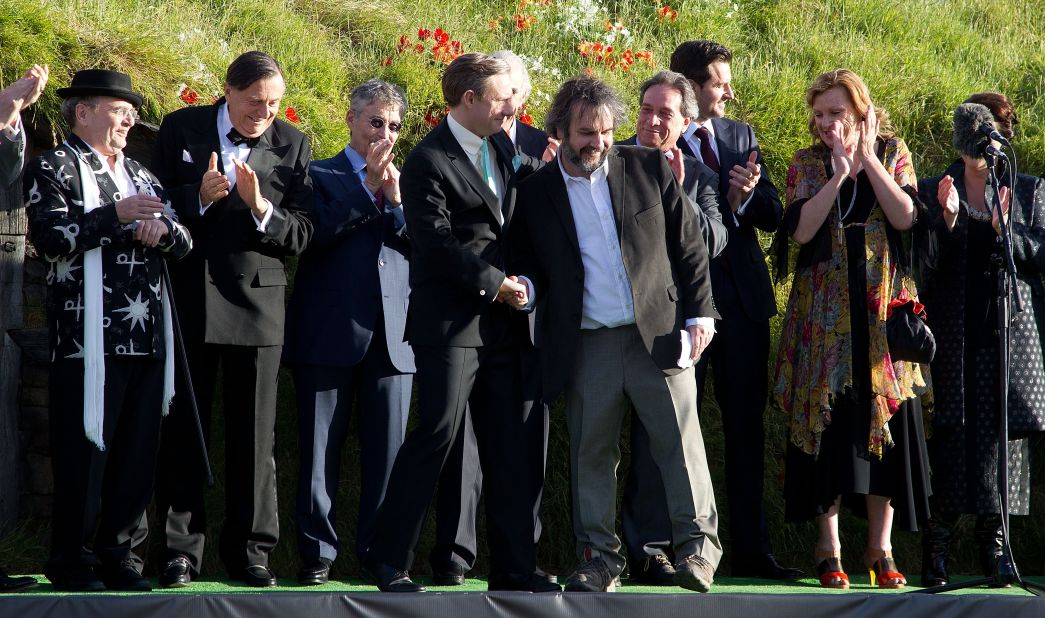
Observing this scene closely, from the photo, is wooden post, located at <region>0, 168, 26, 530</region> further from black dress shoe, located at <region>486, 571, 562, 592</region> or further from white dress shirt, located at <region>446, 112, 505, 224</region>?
black dress shoe, located at <region>486, 571, 562, 592</region>

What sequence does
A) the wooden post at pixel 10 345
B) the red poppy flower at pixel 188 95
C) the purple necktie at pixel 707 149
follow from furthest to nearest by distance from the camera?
the red poppy flower at pixel 188 95
the wooden post at pixel 10 345
the purple necktie at pixel 707 149

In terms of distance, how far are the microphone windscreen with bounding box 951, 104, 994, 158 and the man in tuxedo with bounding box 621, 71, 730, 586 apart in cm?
96

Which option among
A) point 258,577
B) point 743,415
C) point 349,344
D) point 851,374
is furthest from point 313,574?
point 851,374

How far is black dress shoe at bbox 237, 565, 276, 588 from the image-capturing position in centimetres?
446

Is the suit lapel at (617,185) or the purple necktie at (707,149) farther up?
the purple necktie at (707,149)

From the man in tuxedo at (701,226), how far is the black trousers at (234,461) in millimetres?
1392

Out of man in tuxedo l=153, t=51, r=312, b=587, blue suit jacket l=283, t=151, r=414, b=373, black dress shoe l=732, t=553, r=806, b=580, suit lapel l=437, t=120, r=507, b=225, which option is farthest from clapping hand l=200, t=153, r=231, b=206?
black dress shoe l=732, t=553, r=806, b=580

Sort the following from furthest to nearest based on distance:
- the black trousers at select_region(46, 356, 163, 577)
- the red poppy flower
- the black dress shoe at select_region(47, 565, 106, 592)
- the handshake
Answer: the red poppy flower
the black trousers at select_region(46, 356, 163, 577)
the black dress shoe at select_region(47, 565, 106, 592)
the handshake

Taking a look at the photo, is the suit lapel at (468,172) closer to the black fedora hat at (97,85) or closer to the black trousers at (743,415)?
the black trousers at (743,415)

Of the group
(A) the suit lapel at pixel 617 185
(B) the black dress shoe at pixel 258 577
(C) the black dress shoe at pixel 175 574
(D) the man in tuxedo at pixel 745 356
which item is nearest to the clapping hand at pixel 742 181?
(D) the man in tuxedo at pixel 745 356

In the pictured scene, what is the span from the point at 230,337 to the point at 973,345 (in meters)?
3.01

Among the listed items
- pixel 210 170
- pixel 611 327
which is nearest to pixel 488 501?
pixel 611 327

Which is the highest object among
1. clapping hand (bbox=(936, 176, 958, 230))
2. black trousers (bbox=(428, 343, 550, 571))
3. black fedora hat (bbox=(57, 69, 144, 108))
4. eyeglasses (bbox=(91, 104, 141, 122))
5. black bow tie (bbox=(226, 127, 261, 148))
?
black fedora hat (bbox=(57, 69, 144, 108))

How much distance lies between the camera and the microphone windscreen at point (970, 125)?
462 centimetres
